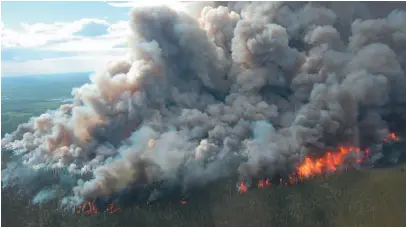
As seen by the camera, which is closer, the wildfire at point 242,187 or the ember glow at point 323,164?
the wildfire at point 242,187

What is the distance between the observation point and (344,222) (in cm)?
3756

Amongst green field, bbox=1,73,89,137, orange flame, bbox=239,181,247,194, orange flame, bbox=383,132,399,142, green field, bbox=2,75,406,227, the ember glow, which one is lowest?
green field, bbox=2,75,406,227

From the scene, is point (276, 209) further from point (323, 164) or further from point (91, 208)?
point (91, 208)

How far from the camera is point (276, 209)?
134 feet

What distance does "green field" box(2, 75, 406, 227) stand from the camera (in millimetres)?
38219

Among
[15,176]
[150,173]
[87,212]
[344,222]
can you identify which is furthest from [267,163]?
[15,176]

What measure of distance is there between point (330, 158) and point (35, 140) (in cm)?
3483

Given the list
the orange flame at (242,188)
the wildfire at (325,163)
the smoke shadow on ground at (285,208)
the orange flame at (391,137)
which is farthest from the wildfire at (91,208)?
the orange flame at (391,137)

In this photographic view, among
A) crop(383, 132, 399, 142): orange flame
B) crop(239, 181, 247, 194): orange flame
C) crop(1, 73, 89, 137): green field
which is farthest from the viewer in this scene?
crop(1, 73, 89, 137): green field

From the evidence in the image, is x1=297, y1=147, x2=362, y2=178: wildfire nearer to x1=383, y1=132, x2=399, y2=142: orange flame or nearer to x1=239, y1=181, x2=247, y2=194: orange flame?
x1=383, y1=132, x2=399, y2=142: orange flame

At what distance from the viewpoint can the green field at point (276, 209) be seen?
3822cm

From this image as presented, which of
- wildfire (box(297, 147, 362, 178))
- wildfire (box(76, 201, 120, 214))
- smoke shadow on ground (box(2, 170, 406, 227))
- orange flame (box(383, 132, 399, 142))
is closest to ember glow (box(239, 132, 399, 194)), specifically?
wildfire (box(297, 147, 362, 178))

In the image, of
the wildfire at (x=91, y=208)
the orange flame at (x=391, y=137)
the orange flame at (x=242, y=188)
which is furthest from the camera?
the orange flame at (x=391, y=137)

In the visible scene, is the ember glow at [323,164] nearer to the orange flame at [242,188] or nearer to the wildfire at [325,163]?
the wildfire at [325,163]
